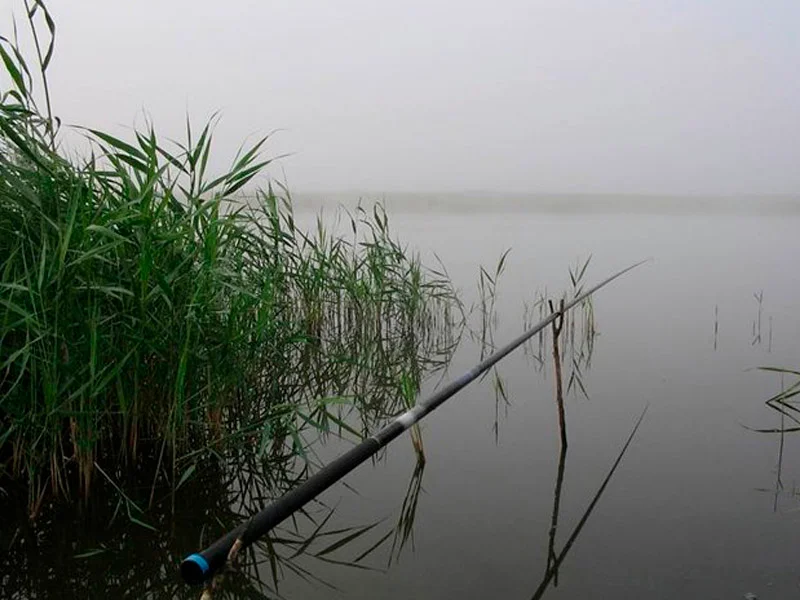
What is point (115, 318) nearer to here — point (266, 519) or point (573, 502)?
point (266, 519)

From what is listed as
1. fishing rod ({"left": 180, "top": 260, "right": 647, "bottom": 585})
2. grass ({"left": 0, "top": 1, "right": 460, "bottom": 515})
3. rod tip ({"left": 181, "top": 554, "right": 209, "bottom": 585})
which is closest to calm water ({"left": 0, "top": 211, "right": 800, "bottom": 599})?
grass ({"left": 0, "top": 1, "right": 460, "bottom": 515})

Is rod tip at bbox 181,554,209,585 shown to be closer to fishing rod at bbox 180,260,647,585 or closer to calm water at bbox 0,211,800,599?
fishing rod at bbox 180,260,647,585

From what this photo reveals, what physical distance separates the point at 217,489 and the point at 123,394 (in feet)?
2.00

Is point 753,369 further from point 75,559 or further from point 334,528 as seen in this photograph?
point 75,559

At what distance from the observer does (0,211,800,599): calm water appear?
91.4 inches

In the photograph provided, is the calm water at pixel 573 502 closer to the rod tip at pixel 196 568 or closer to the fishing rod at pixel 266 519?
the fishing rod at pixel 266 519

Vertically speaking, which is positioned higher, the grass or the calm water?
the grass

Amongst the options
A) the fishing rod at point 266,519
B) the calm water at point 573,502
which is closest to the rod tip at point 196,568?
the fishing rod at point 266,519

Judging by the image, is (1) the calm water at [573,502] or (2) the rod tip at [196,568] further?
(1) the calm water at [573,502]

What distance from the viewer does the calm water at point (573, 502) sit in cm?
232

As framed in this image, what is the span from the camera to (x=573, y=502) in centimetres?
297

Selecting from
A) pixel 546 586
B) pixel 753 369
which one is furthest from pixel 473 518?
pixel 753 369

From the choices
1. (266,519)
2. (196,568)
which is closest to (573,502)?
(266,519)

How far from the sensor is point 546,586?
2322 mm
